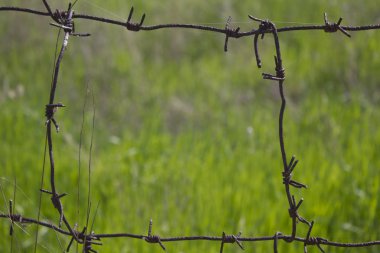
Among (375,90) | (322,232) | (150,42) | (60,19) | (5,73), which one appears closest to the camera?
(60,19)

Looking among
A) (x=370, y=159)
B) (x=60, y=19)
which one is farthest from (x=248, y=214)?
(x=60, y=19)

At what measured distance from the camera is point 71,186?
388 centimetres

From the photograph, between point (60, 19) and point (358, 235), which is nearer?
point (60, 19)

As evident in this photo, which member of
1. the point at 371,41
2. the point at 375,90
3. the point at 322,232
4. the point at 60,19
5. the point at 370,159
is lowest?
the point at 322,232

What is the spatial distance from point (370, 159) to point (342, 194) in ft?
1.39

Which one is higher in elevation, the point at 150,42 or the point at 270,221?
the point at 150,42

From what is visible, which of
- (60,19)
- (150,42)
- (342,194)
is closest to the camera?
(60,19)

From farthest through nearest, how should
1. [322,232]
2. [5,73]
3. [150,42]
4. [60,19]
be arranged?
1. [150,42]
2. [5,73]
3. [322,232]
4. [60,19]

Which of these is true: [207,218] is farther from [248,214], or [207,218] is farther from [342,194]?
[342,194]

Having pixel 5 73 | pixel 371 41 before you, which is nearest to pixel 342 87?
pixel 371 41

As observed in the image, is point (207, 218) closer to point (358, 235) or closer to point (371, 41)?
point (358, 235)

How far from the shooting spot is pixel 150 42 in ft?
20.7

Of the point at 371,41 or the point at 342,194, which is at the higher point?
the point at 371,41

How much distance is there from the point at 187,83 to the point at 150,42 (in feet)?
3.32
